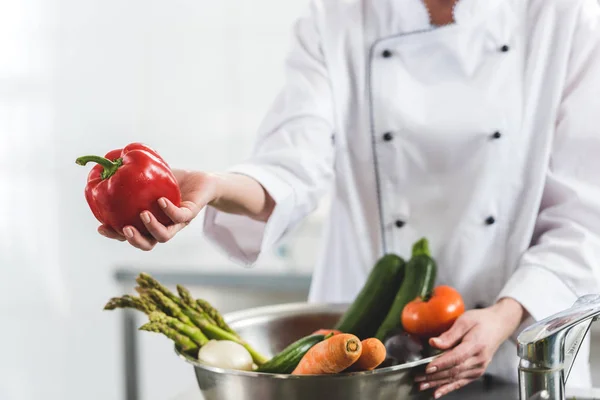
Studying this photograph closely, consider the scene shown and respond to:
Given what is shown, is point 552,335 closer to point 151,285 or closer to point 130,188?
point 130,188

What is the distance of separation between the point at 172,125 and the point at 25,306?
2.48 ft

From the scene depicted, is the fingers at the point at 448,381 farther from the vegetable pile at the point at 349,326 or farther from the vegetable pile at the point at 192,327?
the vegetable pile at the point at 192,327

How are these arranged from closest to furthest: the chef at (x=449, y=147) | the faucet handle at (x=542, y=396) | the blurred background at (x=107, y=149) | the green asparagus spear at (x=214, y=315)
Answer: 1. the faucet handle at (x=542, y=396)
2. the green asparagus spear at (x=214, y=315)
3. the chef at (x=449, y=147)
4. the blurred background at (x=107, y=149)

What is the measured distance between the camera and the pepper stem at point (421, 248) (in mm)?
1092

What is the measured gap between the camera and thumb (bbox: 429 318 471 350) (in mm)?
860

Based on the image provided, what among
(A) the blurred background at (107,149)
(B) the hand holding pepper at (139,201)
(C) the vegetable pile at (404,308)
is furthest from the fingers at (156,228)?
(A) the blurred background at (107,149)

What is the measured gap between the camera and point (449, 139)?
1138 millimetres

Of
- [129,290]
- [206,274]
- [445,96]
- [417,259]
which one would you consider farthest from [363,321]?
[129,290]

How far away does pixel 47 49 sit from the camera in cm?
245

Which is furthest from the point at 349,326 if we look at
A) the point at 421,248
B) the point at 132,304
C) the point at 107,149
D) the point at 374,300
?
the point at 107,149

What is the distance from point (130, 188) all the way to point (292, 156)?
40 centimetres

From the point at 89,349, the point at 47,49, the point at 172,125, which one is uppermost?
the point at 47,49

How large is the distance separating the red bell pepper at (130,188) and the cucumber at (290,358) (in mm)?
204

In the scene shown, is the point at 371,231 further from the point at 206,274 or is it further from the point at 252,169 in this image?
the point at 206,274
